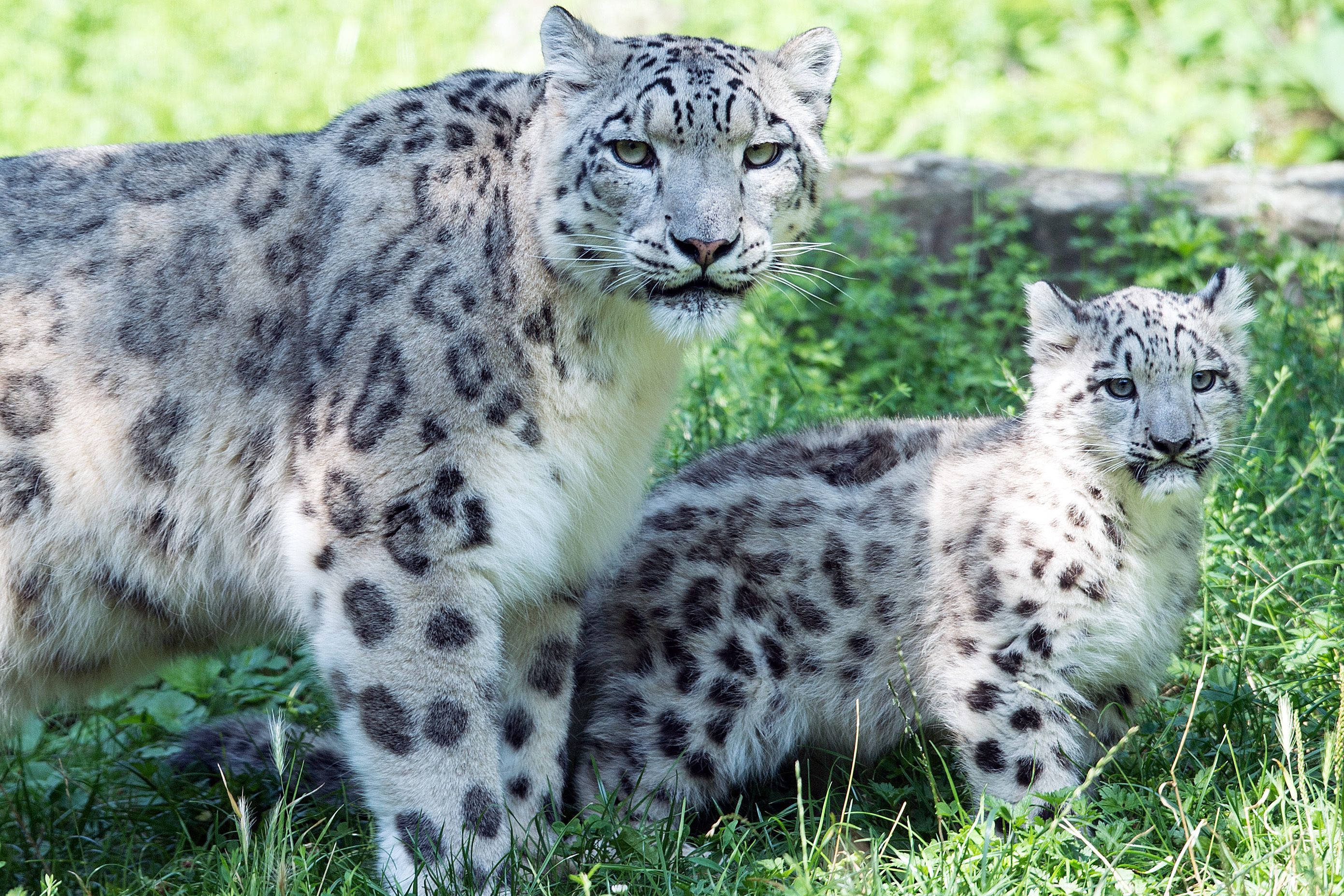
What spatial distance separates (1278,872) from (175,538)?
2983mm

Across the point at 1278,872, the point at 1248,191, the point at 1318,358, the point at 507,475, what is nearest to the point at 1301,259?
the point at 1318,358

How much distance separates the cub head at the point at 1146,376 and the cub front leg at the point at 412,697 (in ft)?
6.26

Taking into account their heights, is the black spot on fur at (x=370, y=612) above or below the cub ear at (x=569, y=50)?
below

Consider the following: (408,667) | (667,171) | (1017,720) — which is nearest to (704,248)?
(667,171)

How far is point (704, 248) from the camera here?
12.1 ft

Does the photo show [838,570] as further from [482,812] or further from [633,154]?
[633,154]

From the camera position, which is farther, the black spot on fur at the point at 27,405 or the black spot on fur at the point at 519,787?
the black spot on fur at the point at 519,787

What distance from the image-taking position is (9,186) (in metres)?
4.33

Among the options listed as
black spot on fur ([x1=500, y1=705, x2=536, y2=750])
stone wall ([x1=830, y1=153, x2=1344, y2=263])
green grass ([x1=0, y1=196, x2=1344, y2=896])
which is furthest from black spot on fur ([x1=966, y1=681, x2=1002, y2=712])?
stone wall ([x1=830, y1=153, x2=1344, y2=263])

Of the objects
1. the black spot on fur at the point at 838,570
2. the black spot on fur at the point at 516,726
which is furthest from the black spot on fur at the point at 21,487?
the black spot on fur at the point at 838,570

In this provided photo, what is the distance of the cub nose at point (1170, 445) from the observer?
4.20 m

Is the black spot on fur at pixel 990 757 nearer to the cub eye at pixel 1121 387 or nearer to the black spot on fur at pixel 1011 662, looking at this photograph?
the black spot on fur at pixel 1011 662

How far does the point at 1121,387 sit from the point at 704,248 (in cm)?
148

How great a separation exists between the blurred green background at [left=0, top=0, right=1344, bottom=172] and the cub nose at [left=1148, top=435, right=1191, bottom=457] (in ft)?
16.4
